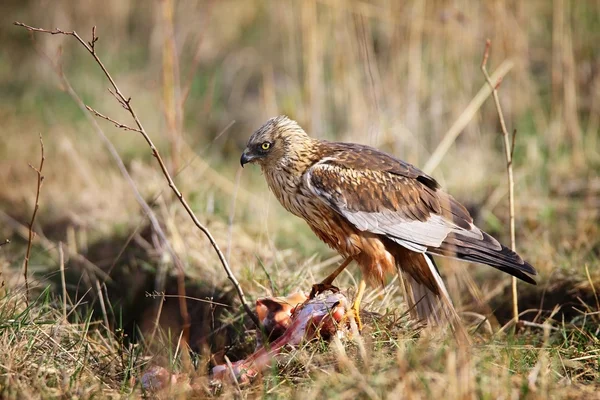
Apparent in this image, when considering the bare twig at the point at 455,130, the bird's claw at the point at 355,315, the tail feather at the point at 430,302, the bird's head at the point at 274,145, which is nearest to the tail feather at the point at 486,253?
the tail feather at the point at 430,302

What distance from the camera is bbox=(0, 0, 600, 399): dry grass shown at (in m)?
2.96

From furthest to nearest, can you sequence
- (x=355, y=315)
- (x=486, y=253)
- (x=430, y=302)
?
(x=430, y=302)
(x=486, y=253)
(x=355, y=315)

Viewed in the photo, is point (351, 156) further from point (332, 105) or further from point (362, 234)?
point (332, 105)

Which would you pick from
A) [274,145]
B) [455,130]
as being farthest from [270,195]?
[274,145]

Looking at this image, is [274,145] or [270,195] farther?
[270,195]

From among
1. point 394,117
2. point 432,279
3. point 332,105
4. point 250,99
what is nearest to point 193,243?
point 432,279

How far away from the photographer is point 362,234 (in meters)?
3.57

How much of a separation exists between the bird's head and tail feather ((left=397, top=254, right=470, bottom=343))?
88cm

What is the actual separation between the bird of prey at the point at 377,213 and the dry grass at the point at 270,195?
0.18 metres

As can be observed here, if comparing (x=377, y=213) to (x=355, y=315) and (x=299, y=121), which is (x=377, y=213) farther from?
(x=299, y=121)

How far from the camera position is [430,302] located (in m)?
3.59

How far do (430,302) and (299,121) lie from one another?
3392 mm

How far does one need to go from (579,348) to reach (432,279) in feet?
2.42

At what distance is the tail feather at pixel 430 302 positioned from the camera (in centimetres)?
348
